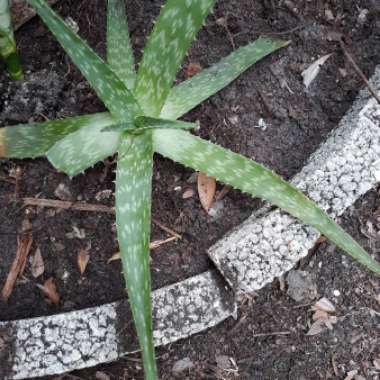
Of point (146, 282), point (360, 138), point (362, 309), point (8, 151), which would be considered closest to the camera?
point (146, 282)

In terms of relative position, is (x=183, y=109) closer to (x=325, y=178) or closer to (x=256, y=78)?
(x=256, y=78)

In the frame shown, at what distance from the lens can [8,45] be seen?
1.29 m

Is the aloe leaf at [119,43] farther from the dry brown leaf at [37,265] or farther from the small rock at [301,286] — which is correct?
the small rock at [301,286]

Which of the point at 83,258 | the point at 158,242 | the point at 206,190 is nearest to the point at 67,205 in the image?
the point at 83,258

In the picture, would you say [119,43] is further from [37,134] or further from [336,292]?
[336,292]

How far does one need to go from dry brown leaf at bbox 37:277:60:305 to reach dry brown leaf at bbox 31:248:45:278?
0.09 ft

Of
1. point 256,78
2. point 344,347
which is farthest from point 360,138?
point 344,347

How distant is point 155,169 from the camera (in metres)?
1.44

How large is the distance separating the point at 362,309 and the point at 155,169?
66cm

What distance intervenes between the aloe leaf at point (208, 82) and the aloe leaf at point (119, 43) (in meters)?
0.11

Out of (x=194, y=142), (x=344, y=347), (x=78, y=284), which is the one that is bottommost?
(x=344, y=347)

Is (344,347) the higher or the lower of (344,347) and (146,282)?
the lower

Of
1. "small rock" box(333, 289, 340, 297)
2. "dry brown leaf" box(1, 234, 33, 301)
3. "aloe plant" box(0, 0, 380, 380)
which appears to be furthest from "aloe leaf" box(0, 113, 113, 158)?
"small rock" box(333, 289, 340, 297)

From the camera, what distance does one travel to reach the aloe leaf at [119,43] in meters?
1.29
